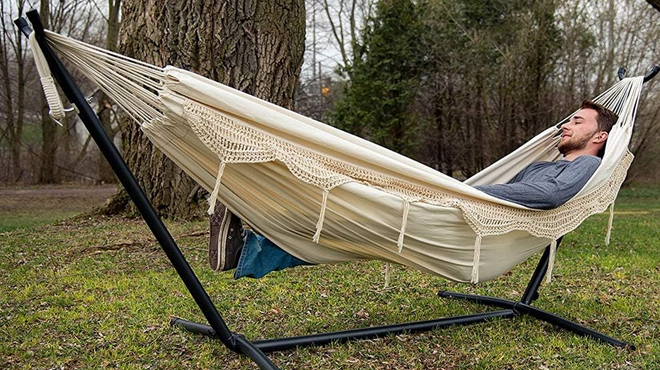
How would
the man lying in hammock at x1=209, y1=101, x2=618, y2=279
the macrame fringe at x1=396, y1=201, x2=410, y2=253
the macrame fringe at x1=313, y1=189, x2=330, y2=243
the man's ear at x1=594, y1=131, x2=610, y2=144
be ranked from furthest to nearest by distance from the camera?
the man's ear at x1=594, y1=131, x2=610, y2=144 → the man lying in hammock at x1=209, y1=101, x2=618, y2=279 → the macrame fringe at x1=396, y1=201, x2=410, y2=253 → the macrame fringe at x1=313, y1=189, x2=330, y2=243

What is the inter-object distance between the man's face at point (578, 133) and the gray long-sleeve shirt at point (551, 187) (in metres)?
0.20

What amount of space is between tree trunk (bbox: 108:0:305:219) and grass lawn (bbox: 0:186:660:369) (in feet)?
4.72

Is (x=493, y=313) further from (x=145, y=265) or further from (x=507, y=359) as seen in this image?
(x=145, y=265)

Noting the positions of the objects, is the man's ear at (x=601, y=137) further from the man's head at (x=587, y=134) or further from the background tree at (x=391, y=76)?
the background tree at (x=391, y=76)

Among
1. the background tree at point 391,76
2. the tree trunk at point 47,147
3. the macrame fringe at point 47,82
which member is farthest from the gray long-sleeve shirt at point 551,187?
the tree trunk at point 47,147

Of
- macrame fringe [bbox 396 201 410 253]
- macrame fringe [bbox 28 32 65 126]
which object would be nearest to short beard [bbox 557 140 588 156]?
macrame fringe [bbox 396 201 410 253]

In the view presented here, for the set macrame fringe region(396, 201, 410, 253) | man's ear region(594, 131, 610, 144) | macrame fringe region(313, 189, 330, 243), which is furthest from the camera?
man's ear region(594, 131, 610, 144)

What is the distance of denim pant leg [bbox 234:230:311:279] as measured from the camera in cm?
222

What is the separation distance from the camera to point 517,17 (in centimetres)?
1195

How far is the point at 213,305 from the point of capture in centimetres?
209

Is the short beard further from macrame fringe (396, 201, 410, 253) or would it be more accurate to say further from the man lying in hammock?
macrame fringe (396, 201, 410, 253)

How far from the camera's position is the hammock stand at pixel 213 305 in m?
1.74

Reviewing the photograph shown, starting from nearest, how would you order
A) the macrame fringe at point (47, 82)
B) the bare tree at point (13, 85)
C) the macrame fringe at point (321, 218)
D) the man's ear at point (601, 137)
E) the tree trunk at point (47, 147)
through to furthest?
the macrame fringe at point (47, 82) → the macrame fringe at point (321, 218) → the man's ear at point (601, 137) → the bare tree at point (13, 85) → the tree trunk at point (47, 147)

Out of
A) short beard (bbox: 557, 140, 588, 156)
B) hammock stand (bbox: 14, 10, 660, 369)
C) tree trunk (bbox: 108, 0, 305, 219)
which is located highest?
tree trunk (bbox: 108, 0, 305, 219)
